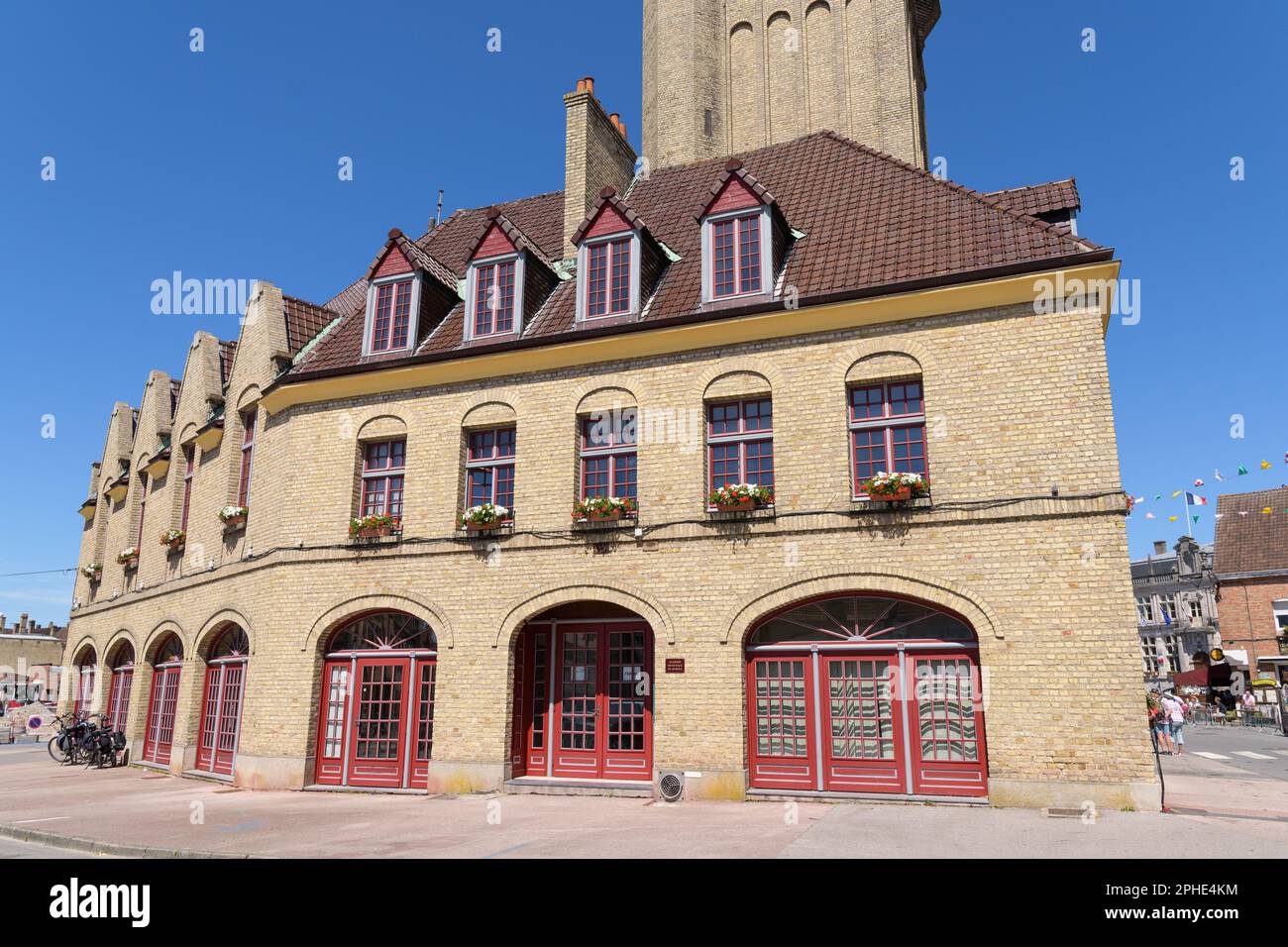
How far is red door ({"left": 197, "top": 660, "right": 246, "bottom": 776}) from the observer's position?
19.0 metres

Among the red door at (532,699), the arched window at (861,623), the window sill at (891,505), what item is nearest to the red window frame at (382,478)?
the red door at (532,699)

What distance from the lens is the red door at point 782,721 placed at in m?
13.5

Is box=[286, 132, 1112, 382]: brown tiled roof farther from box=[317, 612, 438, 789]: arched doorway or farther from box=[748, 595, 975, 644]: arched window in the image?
box=[317, 612, 438, 789]: arched doorway

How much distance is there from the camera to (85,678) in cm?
2989

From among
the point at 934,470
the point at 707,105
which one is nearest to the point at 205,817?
the point at 934,470

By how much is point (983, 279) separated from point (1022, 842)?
8343mm

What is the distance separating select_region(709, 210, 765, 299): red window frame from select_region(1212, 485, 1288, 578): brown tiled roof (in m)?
49.2

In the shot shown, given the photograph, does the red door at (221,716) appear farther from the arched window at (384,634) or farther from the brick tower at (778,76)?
the brick tower at (778,76)

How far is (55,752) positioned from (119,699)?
132 inches

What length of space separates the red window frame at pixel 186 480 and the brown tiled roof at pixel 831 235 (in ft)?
24.8

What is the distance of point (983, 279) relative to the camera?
526 inches

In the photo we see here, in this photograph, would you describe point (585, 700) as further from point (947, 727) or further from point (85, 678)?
point (85, 678)
